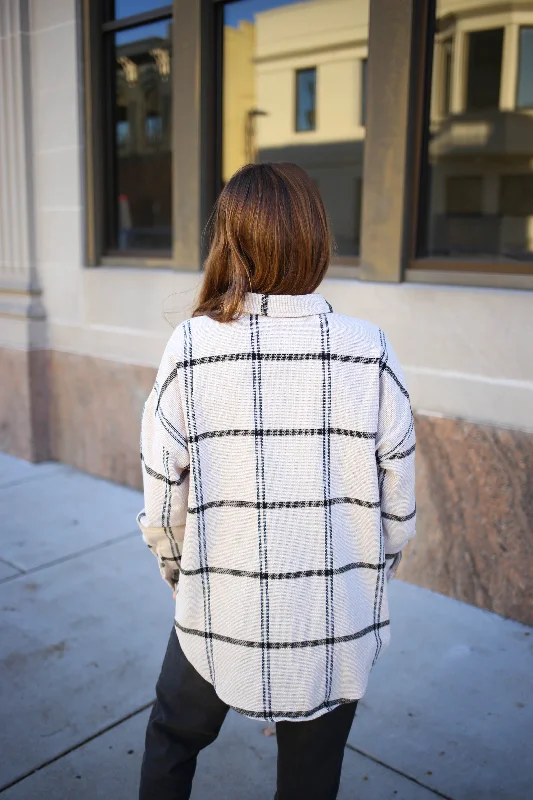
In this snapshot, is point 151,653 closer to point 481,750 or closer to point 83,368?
point 481,750

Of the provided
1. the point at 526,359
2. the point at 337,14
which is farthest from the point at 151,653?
the point at 337,14

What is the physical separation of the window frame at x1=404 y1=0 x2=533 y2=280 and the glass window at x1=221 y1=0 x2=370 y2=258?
76cm

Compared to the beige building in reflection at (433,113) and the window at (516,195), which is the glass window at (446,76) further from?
the window at (516,195)

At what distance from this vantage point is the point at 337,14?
4441mm

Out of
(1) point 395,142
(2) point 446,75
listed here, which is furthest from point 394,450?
(2) point 446,75

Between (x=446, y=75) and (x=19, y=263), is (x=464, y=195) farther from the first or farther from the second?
(x=19, y=263)

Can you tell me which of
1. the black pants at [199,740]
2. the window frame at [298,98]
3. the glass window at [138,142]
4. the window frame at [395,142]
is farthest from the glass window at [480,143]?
the black pants at [199,740]

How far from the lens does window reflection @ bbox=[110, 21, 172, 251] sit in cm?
507

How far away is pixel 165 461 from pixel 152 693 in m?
1.60

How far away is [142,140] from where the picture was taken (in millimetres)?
5277

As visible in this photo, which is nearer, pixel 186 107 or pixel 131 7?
pixel 186 107

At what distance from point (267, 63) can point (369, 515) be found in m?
4.55

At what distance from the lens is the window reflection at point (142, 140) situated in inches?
200

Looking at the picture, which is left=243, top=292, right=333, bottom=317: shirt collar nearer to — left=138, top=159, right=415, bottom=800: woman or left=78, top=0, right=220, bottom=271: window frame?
left=138, top=159, right=415, bottom=800: woman
